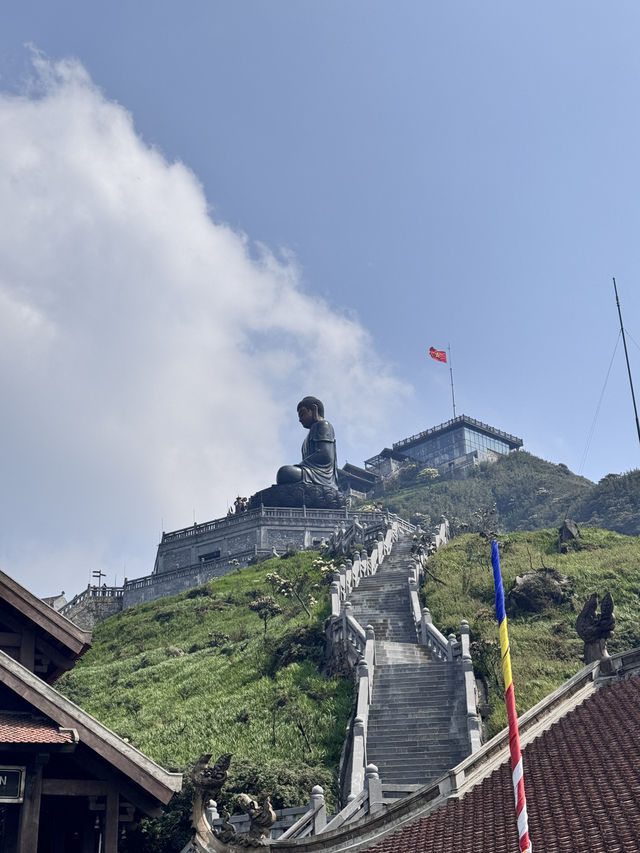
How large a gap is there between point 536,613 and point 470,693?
1158cm

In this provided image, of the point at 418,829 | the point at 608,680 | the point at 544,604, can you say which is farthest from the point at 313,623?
the point at 418,829

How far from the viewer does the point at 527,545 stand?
52.4 meters

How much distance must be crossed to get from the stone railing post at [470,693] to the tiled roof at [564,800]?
8.70 metres

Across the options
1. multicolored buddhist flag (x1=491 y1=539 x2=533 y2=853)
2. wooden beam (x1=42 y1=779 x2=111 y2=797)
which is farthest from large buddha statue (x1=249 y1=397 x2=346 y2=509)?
multicolored buddhist flag (x1=491 y1=539 x2=533 y2=853)

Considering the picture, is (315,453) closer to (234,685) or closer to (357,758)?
(234,685)

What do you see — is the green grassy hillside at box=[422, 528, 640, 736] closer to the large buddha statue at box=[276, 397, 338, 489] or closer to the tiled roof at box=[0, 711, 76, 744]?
the tiled roof at box=[0, 711, 76, 744]

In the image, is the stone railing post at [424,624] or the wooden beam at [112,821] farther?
the stone railing post at [424,624]

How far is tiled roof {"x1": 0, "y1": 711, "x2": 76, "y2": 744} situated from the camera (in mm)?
14258

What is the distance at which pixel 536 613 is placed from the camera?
39781 millimetres

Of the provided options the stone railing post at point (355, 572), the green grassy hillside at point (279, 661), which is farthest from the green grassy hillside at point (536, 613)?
the stone railing post at point (355, 572)

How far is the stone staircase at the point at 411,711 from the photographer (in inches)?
1047

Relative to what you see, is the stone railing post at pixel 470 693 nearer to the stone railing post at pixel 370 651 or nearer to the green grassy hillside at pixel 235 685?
the stone railing post at pixel 370 651

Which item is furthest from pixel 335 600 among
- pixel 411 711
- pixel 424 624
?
pixel 411 711

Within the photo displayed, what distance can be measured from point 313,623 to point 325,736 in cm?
1144
